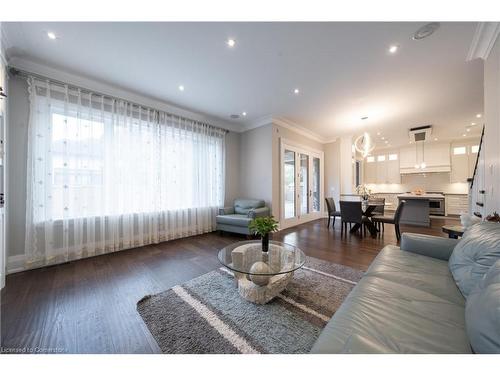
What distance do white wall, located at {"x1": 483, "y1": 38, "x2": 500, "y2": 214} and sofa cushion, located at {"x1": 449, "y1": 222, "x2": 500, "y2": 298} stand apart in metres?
1.17

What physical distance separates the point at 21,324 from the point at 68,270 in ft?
3.92

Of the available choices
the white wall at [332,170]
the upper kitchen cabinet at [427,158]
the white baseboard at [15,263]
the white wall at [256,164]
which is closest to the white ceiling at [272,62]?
the white wall at [256,164]

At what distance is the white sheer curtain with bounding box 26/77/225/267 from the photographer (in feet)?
8.66

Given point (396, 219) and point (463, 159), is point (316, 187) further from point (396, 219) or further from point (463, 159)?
point (463, 159)

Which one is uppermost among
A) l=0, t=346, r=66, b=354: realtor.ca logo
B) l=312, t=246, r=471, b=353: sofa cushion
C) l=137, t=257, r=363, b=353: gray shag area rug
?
l=312, t=246, r=471, b=353: sofa cushion

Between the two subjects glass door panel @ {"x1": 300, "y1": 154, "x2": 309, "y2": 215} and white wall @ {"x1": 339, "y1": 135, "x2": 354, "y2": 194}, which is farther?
white wall @ {"x1": 339, "y1": 135, "x2": 354, "y2": 194}

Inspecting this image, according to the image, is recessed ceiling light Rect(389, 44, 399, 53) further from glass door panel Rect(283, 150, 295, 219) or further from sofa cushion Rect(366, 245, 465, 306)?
glass door panel Rect(283, 150, 295, 219)

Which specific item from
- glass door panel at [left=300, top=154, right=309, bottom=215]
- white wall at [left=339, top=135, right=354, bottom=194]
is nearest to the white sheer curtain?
glass door panel at [left=300, top=154, right=309, bottom=215]

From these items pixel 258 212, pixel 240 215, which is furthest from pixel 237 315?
pixel 240 215

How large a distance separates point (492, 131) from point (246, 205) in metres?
4.01
